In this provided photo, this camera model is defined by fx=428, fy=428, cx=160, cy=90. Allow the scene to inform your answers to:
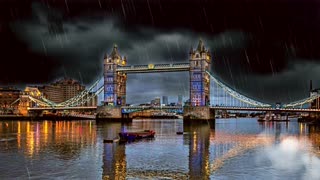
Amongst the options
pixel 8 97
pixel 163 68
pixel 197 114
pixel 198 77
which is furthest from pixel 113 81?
pixel 8 97

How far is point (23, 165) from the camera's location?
90.0ft

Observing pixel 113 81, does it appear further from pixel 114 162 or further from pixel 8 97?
pixel 8 97

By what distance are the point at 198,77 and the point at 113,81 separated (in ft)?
80.2

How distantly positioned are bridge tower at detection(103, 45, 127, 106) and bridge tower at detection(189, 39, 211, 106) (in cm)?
2209

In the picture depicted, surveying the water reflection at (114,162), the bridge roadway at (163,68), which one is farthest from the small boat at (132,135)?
the bridge roadway at (163,68)

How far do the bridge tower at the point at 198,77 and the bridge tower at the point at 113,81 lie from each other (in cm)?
2209

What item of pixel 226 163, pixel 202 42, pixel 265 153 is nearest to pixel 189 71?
pixel 202 42

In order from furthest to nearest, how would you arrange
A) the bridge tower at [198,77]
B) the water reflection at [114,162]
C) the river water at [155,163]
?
the bridge tower at [198,77] → the river water at [155,163] → the water reflection at [114,162]

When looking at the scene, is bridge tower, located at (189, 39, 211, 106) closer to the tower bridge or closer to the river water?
the tower bridge

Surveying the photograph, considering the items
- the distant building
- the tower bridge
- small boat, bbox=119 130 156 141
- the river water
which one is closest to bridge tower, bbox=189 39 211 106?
the tower bridge

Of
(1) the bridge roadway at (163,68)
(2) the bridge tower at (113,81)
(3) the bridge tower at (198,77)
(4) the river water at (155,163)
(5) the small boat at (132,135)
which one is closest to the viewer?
(4) the river water at (155,163)

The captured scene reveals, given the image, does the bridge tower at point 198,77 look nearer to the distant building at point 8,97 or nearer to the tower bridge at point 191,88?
→ the tower bridge at point 191,88

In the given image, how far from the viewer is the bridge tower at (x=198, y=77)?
10444cm

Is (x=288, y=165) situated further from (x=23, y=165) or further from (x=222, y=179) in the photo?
(x=23, y=165)
